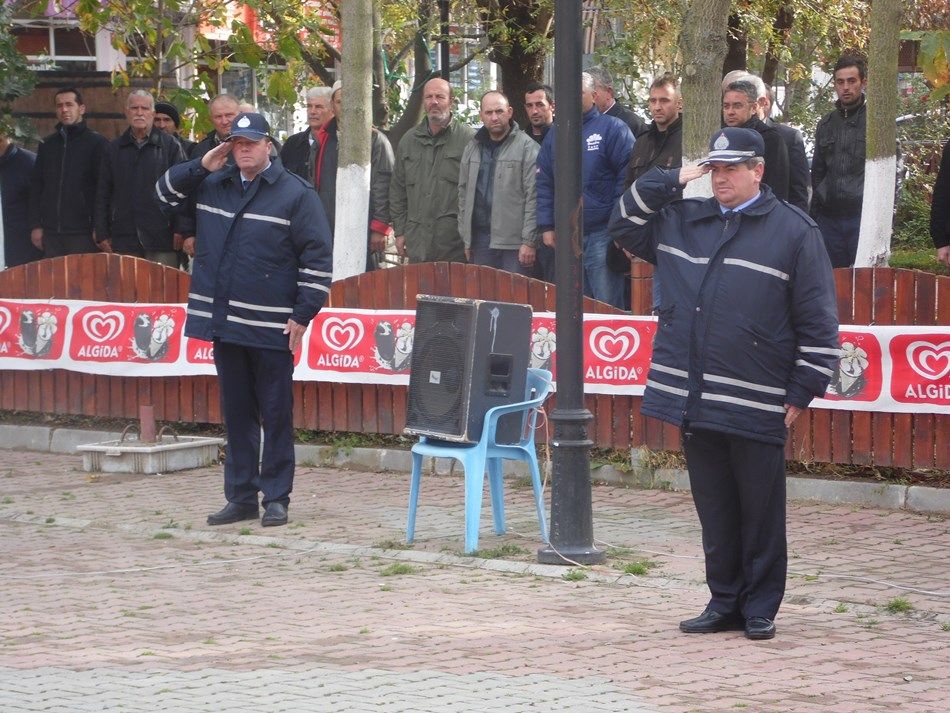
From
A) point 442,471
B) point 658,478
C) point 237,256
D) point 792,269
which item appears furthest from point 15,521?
point 792,269

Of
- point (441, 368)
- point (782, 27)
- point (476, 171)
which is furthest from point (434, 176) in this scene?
point (782, 27)

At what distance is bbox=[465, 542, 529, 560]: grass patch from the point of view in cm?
848

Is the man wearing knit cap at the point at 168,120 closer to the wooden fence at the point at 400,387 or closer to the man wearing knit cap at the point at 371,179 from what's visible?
the man wearing knit cap at the point at 371,179

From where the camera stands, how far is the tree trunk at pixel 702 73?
1059 centimetres

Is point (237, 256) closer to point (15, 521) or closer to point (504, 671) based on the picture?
point (15, 521)

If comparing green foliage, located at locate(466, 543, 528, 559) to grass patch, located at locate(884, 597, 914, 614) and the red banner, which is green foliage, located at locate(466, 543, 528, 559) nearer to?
the red banner

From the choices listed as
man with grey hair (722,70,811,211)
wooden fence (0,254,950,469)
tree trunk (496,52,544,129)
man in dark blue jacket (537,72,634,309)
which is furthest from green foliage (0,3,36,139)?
man with grey hair (722,70,811,211)

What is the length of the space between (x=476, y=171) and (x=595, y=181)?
0.96m

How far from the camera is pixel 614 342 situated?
1051 cm

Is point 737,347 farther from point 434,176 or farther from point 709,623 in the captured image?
point 434,176

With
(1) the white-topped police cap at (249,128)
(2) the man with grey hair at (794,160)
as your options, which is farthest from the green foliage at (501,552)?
(2) the man with grey hair at (794,160)

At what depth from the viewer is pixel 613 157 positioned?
11633mm

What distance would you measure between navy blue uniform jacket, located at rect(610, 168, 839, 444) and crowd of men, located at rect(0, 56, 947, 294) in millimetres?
3951

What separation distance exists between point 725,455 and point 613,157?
5.07 metres
